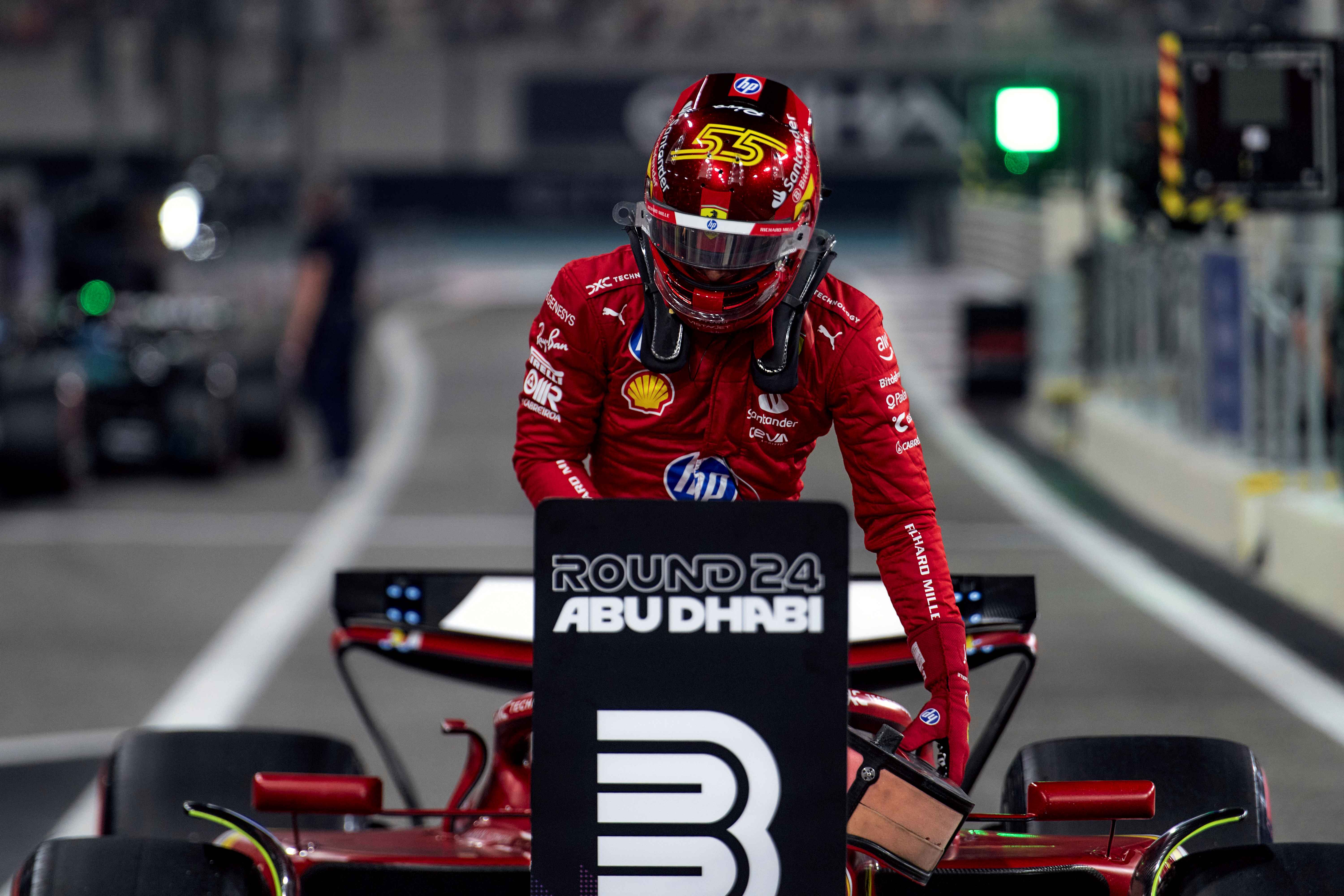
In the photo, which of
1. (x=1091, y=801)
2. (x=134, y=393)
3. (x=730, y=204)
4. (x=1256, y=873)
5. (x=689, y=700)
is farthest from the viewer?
(x=134, y=393)

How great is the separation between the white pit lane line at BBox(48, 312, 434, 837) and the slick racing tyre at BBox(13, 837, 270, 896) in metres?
1.39

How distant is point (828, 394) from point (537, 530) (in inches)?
33.8

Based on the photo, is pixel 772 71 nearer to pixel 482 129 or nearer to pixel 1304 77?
pixel 482 129

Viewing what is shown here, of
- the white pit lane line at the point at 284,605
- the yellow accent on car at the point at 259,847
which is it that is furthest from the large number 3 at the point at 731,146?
the white pit lane line at the point at 284,605

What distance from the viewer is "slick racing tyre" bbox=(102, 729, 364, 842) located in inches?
161

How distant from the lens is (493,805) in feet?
12.4

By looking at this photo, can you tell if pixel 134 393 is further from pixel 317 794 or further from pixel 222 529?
pixel 317 794

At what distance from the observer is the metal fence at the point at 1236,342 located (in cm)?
963

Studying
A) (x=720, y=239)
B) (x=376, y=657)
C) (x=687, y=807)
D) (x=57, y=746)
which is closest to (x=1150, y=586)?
(x=376, y=657)

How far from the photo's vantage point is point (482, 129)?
49438mm

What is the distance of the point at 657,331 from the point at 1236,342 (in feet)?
26.8

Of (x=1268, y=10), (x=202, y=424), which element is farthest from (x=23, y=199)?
(x=1268, y=10)

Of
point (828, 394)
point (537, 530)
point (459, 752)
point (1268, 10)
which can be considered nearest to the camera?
point (537, 530)

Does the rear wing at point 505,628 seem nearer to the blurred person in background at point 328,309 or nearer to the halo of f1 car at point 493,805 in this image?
the halo of f1 car at point 493,805
